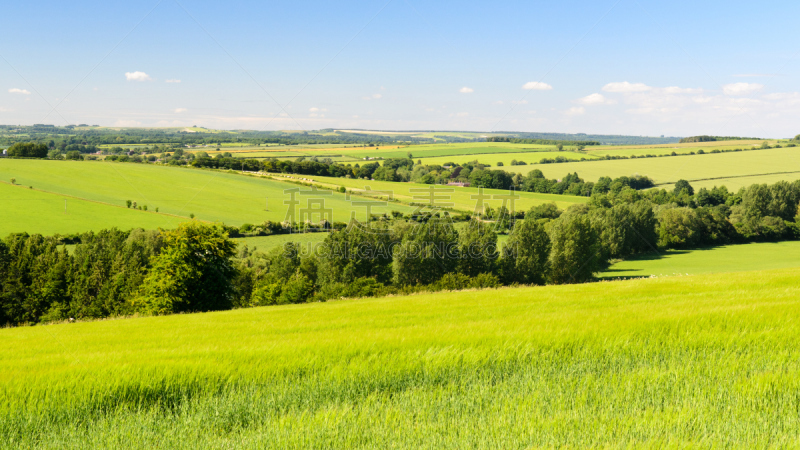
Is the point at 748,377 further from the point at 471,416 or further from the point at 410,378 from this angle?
the point at 410,378

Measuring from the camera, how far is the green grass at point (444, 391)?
12.6ft

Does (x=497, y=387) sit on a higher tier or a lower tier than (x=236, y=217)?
higher

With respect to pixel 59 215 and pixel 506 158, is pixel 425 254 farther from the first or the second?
pixel 506 158

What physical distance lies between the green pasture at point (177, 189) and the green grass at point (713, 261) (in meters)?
34.8

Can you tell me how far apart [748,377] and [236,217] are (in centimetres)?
7323

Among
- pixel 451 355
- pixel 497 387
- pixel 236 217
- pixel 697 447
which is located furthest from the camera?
pixel 236 217

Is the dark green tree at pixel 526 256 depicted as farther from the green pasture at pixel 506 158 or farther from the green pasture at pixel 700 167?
the green pasture at pixel 506 158

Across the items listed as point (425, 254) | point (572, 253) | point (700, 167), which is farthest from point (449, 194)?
point (700, 167)

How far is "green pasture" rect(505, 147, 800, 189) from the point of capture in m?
105

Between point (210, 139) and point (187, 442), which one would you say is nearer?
point (187, 442)

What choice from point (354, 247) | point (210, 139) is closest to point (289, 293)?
point (354, 247)

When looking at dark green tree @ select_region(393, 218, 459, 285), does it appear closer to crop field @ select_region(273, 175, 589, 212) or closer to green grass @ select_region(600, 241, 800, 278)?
crop field @ select_region(273, 175, 589, 212)

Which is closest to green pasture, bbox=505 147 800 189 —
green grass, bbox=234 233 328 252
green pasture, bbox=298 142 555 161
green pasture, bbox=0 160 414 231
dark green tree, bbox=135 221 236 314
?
green pasture, bbox=298 142 555 161

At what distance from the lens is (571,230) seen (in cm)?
6059
